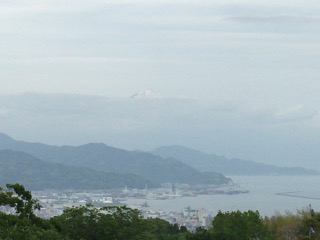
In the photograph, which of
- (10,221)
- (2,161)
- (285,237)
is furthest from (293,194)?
(10,221)

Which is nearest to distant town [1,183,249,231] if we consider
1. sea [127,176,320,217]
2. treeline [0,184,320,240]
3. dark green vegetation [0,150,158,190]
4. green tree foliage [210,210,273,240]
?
sea [127,176,320,217]

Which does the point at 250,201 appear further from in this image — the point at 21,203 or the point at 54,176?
the point at 21,203

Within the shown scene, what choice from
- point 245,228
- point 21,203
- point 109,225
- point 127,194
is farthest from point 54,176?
point 21,203

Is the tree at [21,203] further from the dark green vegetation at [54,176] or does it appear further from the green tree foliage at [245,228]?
the dark green vegetation at [54,176]

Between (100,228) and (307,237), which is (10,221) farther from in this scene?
(307,237)

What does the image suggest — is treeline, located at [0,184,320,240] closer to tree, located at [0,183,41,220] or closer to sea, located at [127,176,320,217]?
tree, located at [0,183,41,220]

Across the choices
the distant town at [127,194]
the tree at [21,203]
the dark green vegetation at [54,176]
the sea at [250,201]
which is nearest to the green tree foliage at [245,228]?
the tree at [21,203]

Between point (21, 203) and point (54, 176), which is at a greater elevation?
point (54, 176)
